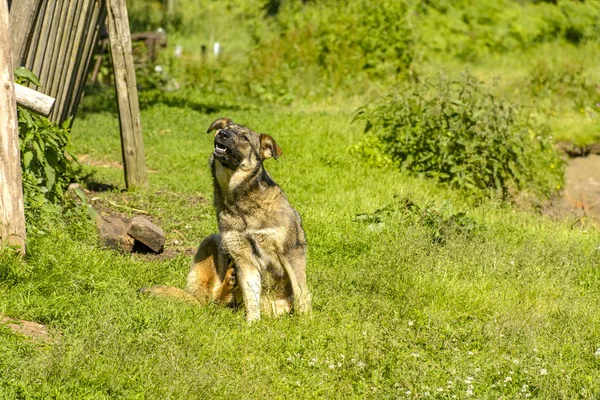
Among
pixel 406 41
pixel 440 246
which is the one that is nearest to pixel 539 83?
pixel 406 41

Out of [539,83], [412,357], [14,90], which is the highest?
[14,90]

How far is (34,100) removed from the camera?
23.7 feet

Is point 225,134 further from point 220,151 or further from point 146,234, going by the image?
point 146,234

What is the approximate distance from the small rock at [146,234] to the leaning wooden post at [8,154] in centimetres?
180

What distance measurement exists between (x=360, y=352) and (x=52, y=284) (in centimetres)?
242

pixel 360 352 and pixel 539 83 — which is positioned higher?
pixel 360 352

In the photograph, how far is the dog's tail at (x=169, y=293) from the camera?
281 inches

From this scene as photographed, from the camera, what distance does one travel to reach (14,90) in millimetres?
7113

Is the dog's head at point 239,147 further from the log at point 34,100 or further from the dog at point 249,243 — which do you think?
the log at point 34,100

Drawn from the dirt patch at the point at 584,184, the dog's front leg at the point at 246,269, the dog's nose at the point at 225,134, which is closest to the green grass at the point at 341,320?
the dog's front leg at the point at 246,269

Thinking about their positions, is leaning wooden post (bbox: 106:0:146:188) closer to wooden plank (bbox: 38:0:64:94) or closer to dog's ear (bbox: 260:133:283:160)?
wooden plank (bbox: 38:0:64:94)

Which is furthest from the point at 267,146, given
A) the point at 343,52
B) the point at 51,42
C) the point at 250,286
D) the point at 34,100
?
the point at 343,52

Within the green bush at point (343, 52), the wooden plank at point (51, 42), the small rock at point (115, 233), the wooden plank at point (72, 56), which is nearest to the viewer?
the small rock at point (115, 233)

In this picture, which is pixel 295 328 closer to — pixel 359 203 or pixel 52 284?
pixel 52 284
